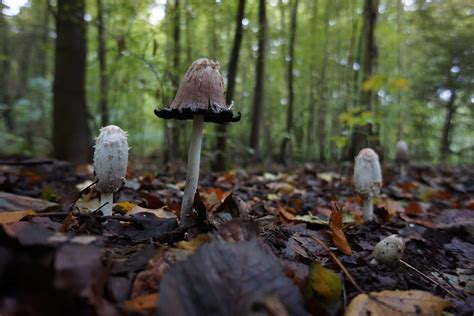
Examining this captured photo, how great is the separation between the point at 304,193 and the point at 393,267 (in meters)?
2.39

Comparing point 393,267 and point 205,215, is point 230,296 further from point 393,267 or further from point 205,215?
point 393,267

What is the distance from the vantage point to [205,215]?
5.90ft

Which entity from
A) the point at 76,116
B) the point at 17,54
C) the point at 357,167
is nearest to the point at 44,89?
the point at 17,54

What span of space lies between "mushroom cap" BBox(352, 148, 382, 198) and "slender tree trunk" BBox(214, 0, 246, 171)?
2.65m

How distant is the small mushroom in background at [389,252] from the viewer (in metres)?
1.72

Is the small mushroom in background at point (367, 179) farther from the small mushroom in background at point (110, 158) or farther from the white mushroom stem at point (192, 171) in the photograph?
the small mushroom in background at point (110, 158)

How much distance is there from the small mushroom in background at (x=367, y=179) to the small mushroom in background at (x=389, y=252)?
1.21m

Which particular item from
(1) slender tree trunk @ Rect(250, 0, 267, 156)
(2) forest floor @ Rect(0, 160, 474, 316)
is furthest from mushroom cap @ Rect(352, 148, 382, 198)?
(1) slender tree trunk @ Rect(250, 0, 267, 156)

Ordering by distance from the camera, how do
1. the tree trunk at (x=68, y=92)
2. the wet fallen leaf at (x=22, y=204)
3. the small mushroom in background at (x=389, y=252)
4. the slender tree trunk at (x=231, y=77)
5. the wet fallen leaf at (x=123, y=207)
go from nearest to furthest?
the small mushroom in background at (x=389, y=252) < the wet fallen leaf at (x=22, y=204) < the wet fallen leaf at (x=123, y=207) < the tree trunk at (x=68, y=92) < the slender tree trunk at (x=231, y=77)

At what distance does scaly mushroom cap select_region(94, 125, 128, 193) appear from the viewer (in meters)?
1.97

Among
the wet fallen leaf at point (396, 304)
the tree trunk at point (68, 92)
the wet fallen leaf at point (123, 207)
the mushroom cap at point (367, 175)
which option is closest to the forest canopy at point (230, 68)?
the tree trunk at point (68, 92)

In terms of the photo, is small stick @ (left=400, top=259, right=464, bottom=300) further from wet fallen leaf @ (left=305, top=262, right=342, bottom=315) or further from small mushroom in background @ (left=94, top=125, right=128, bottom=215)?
small mushroom in background @ (left=94, top=125, right=128, bottom=215)

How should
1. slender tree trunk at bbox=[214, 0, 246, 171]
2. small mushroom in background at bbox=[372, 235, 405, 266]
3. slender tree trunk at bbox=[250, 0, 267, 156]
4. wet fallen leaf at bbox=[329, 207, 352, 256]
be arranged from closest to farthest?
small mushroom in background at bbox=[372, 235, 405, 266] < wet fallen leaf at bbox=[329, 207, 352, 256] < slender tree trunk at bbox=[214, 0, 246, 171] < slender tree trunk at bbox=[250, 0, 267, 156]

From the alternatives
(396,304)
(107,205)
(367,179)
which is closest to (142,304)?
(396,304)
